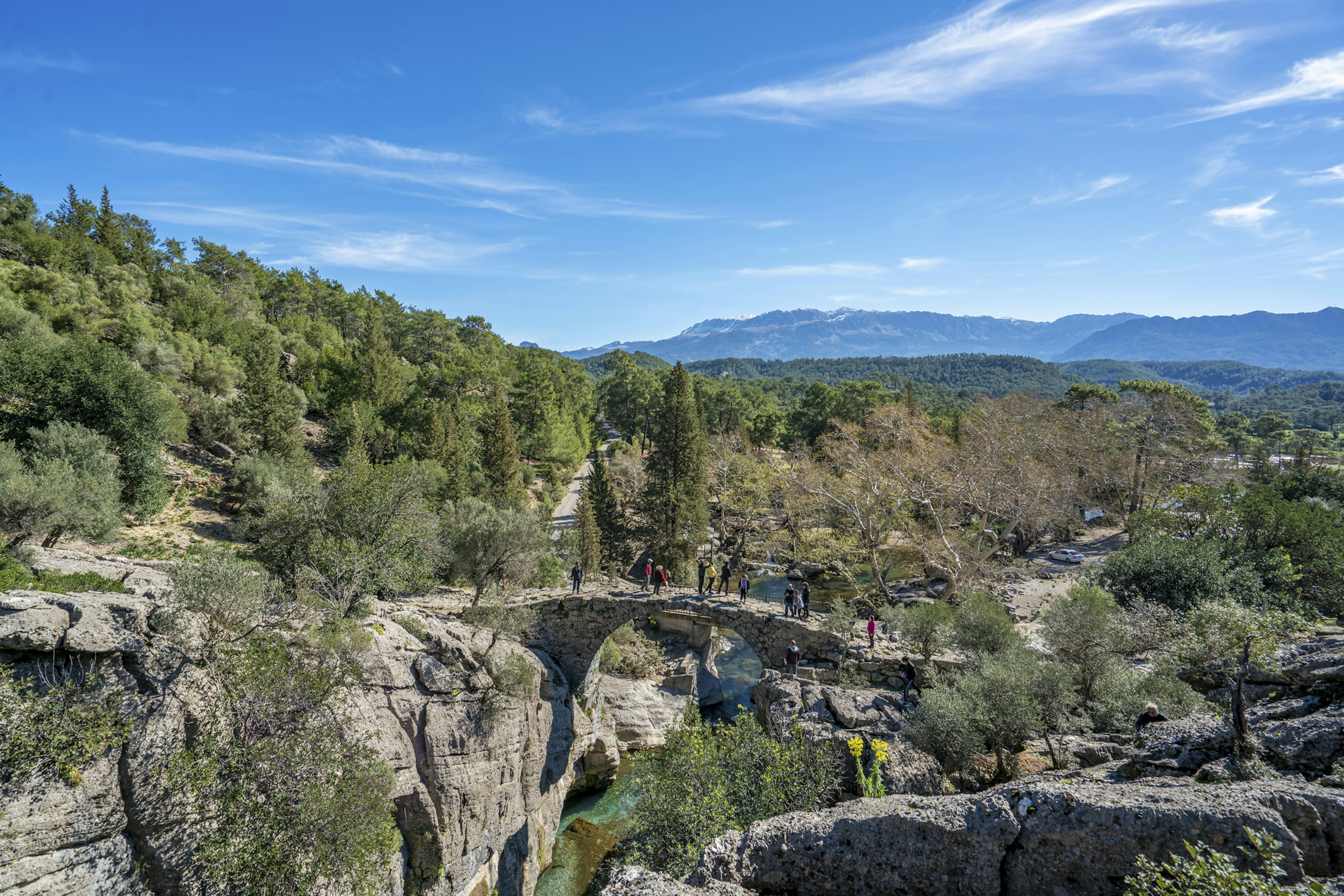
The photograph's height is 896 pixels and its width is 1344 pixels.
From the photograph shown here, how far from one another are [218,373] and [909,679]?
42.9 meters

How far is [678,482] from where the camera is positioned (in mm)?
36344

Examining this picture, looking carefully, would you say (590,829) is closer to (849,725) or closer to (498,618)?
(498,618)

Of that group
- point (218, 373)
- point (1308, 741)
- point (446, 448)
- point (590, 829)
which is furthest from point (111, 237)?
point (1308, 741)

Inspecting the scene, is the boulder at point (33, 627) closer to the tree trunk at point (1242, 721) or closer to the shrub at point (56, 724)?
the shrub at point (56, 724)

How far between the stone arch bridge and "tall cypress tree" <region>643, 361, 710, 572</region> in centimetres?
1322

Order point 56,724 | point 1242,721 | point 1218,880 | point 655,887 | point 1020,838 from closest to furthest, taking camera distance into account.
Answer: point 1218,880, point 655,887, point 1020,838, point 1242,721, point 56,724

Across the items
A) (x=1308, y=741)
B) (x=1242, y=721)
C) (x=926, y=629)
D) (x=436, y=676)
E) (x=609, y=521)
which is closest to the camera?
(x=1308, y=741)

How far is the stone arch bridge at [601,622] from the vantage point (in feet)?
70.5

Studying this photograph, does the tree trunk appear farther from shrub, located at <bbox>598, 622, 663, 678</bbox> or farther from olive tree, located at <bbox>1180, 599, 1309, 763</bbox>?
shrub, located at <bbox>598, 622, 663, 678</bbox>

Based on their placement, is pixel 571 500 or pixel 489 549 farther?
pixel 571 500

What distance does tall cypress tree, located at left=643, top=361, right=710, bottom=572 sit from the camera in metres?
35.2

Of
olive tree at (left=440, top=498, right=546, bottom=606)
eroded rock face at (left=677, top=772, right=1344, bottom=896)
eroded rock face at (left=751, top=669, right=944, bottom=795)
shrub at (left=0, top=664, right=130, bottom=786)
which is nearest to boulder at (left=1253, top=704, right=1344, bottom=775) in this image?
eroded rock face at (left=677, top=772, right=1344, bottom=896)

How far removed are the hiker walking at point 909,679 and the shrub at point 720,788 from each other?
460 cm

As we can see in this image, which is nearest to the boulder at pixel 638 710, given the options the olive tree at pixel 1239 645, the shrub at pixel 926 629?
the shrub at pixel 926 629
